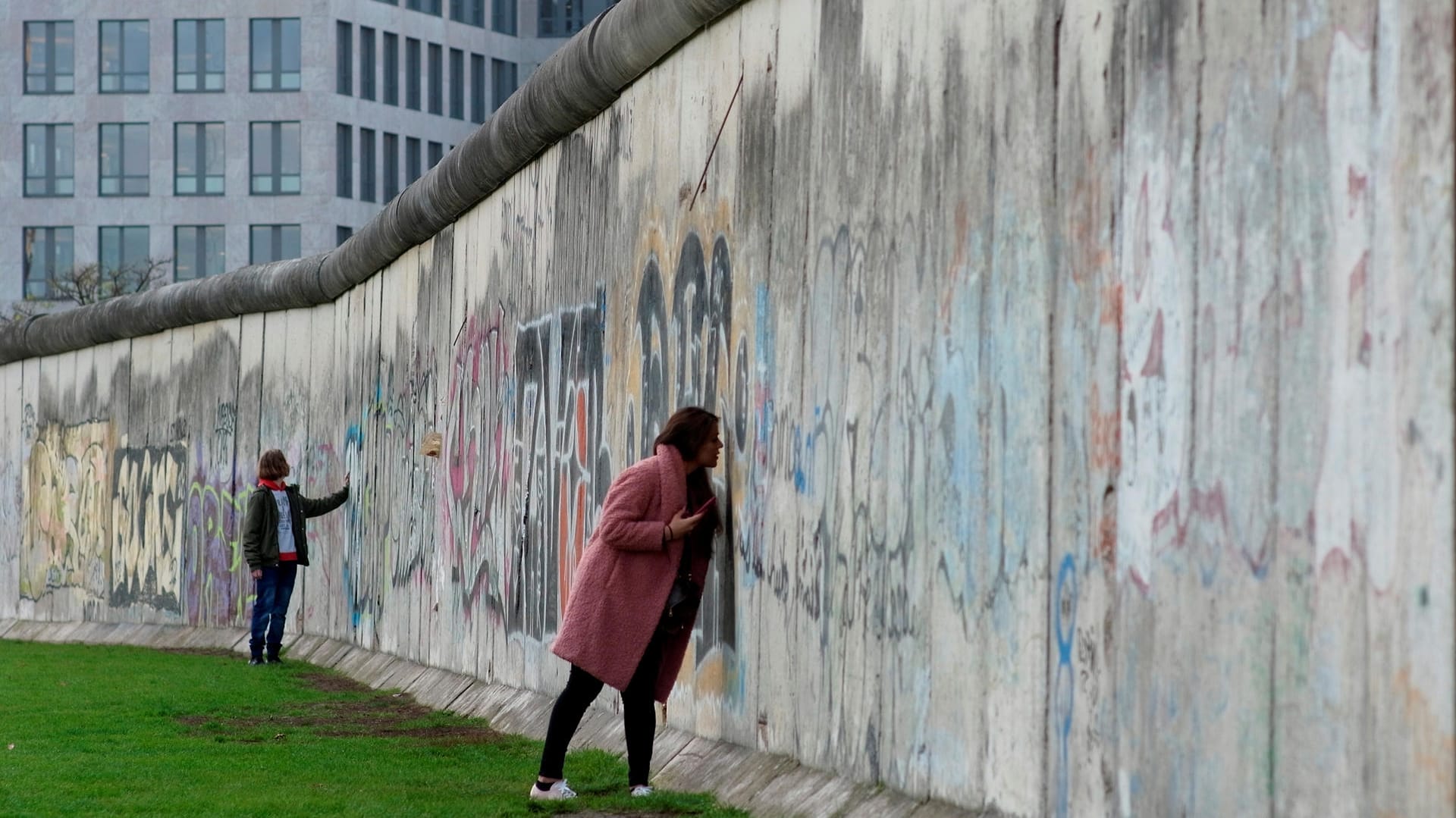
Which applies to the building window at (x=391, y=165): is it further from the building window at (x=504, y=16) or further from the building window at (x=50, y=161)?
the building window at (x=50, y=161)

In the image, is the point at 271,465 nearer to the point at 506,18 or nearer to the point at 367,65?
the point at 367,65

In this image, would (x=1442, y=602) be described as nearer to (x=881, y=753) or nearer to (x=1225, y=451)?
(x=1225, y=451)

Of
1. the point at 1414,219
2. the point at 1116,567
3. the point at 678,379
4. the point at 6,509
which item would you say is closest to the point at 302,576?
the point at 6,509

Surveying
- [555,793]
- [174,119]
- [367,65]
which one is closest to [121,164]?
[174,119]

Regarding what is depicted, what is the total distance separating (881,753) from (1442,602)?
131 inches

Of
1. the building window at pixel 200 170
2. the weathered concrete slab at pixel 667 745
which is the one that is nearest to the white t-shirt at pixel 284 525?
the weathered concrete slab at pixel 667 745

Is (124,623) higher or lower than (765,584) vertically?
lower

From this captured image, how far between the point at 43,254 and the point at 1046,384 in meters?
78.8

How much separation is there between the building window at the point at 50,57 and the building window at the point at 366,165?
1034 cm

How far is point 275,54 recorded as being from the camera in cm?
8094

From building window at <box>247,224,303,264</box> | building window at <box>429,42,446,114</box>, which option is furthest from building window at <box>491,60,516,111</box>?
building window at <box>247,224,303,264</box>

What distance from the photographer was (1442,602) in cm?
455

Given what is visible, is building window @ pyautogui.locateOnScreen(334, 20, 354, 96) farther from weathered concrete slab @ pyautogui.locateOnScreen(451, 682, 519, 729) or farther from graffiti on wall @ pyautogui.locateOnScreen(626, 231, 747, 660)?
graffiti on wall @ pyautogui.locateOnScreen(626, 231, 747, 660)

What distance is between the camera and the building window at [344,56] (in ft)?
262
